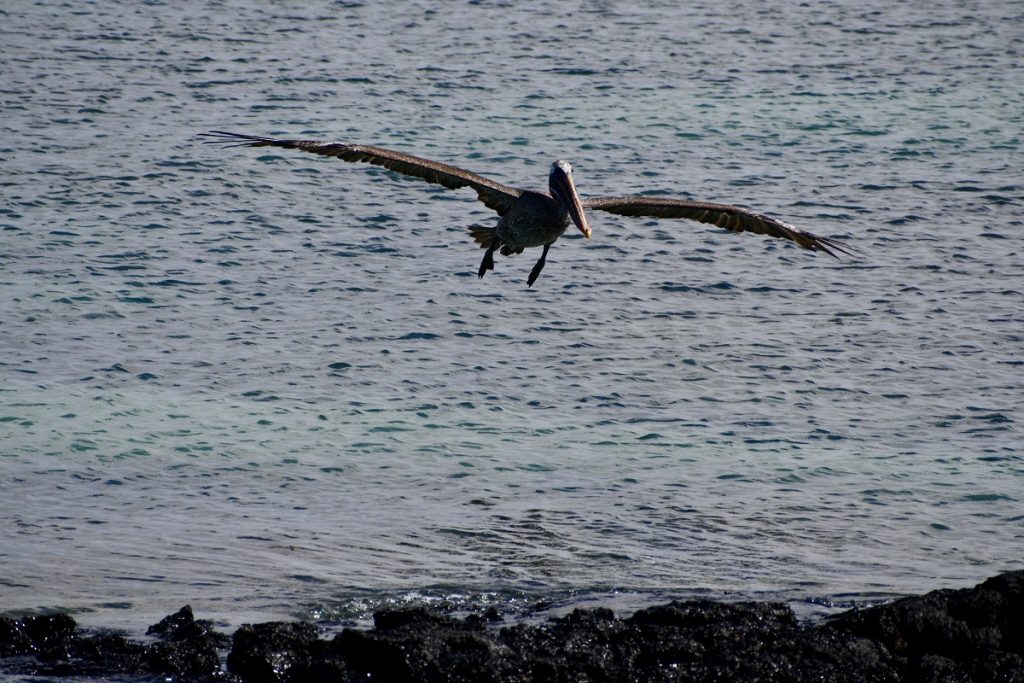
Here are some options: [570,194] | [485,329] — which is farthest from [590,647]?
[485,329]

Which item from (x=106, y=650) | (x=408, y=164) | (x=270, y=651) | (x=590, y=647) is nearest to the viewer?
(x=270, y=651)

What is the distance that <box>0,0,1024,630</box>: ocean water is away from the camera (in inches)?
561

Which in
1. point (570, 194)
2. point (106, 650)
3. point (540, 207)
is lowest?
point (106, 650)

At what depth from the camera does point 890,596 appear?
1303cm

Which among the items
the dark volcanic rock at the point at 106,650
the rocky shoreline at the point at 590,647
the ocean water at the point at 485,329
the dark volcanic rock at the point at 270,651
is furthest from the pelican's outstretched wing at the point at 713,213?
the dark volcanic rock at the point at 106,650

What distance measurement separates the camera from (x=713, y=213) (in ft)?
47.7

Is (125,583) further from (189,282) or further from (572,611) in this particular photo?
(189,282)

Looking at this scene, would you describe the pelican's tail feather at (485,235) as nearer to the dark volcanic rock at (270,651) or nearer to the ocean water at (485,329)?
the ocean water at (485,329)

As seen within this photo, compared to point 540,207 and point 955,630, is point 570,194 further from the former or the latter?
point 955,630

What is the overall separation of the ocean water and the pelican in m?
2.78

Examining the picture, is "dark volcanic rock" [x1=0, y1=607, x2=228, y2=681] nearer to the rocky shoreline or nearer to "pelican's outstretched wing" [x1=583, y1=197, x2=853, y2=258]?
the rocky shoreline

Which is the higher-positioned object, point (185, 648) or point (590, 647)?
point (590, 647)

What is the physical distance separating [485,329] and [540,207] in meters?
5.86

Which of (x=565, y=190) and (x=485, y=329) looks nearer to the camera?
(x=565, y=190)
